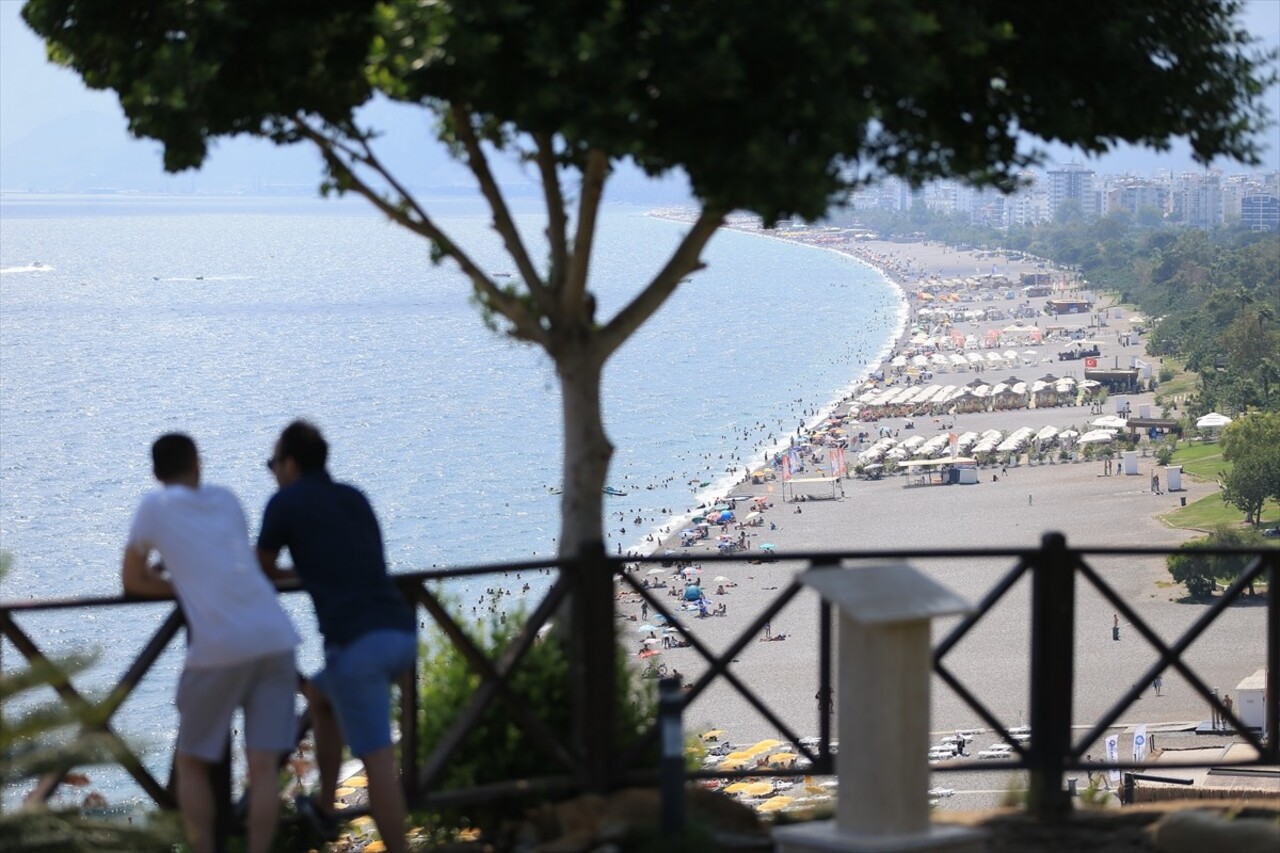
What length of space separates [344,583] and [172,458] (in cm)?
60

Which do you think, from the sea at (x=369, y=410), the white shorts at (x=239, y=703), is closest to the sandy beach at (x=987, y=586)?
the white shorts at (x=239, y=703)

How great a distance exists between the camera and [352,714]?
15.4 ft

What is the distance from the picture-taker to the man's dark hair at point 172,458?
14.8ft

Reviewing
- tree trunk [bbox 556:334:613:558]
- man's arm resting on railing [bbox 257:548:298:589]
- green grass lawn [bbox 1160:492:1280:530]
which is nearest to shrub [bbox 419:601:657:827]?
tree trunk [bbox 556:334:613:558]

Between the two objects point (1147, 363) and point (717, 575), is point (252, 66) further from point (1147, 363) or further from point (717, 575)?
point (1147, 363)

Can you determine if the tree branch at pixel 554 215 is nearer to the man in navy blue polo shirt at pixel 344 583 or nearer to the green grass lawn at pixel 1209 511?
the man in navy blue polo shirt at pixel 344 583

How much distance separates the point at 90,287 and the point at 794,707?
145701mm

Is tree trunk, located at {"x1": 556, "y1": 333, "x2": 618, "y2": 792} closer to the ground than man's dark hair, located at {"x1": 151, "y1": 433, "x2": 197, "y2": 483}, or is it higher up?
closer to the ground

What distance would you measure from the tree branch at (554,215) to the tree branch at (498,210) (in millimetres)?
78

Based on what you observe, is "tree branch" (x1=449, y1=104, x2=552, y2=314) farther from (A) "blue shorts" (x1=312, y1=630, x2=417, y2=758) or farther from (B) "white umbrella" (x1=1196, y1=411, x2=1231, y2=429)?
(B) "white umbrella" (x1=1196, y1=411, x2=1231, y2=429)

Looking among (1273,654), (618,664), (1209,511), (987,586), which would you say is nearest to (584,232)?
(618,664)

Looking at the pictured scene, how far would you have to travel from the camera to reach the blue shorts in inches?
183

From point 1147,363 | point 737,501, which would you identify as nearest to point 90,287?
point 1147,363

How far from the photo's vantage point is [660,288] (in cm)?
607
